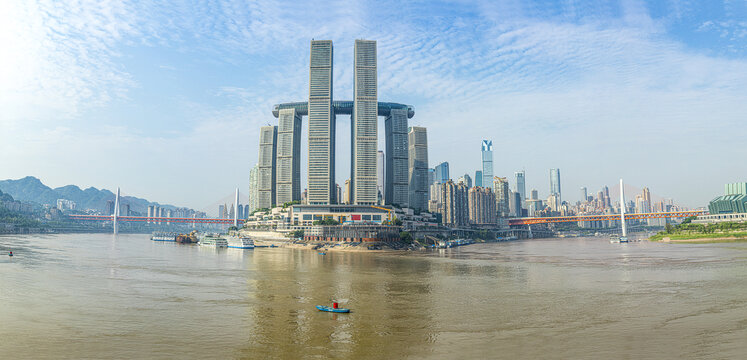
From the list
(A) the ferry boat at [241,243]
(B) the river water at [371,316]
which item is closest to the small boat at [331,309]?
(B) the river water at [371,316]

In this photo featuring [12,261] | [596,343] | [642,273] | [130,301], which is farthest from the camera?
[12,261]

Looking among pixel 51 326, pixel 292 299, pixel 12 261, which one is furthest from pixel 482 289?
pixel 12 261

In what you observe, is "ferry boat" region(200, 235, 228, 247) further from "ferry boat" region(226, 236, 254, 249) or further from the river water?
the river water

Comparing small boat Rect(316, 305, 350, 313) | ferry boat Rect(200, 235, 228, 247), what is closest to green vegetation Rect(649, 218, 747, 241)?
ferry boat Rect(200, 235, 228, 247)

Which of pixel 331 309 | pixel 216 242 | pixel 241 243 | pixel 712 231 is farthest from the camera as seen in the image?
pixel 712 231

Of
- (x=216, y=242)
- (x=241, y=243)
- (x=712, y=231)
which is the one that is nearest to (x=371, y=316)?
(x=241, y=243)

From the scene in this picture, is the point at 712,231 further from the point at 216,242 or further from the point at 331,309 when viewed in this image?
the point at 331,309

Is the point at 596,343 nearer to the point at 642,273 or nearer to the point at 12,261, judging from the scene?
the point at 642,273

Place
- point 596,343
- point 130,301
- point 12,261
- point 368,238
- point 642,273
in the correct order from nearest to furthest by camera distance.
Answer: point 596,343
point 130,301
point 642,273
point 12,261
point 368,238
